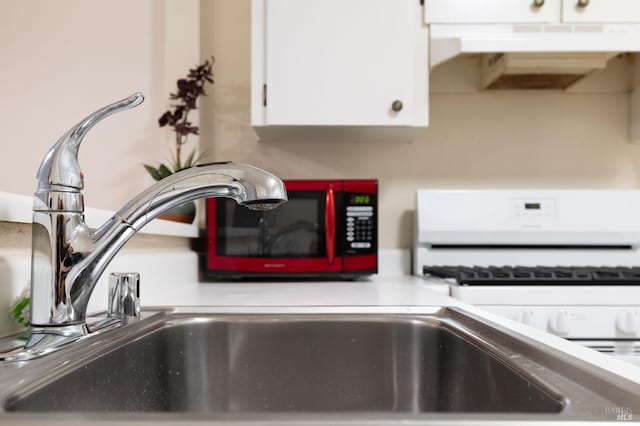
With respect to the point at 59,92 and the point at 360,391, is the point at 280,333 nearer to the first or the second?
the point at 360,391

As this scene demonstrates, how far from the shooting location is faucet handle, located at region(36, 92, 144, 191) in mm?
511

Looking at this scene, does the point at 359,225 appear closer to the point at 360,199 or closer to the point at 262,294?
the point at 360,199

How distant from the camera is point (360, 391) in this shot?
2.46ft

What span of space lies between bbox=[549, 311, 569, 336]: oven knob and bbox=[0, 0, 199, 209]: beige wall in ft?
4.23

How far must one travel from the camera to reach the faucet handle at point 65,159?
511mm

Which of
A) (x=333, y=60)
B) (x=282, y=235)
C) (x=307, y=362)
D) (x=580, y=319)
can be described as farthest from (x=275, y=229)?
(x=580, y=319)

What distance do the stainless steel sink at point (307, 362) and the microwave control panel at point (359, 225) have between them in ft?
1.99

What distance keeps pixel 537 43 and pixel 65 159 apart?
4.18 ft

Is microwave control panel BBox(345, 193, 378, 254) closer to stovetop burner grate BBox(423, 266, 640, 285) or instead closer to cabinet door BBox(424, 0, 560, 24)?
stovetop burner grate BBox(423, 266, 640, 285)

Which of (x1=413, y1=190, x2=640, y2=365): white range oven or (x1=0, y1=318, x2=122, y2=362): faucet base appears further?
(x1=413, y1=190, x2=640, y2=365): white range oven

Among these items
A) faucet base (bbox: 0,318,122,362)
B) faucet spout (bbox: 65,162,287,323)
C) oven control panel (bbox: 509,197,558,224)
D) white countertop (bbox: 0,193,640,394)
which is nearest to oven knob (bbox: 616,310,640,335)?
white countertop (bbox: 0,193,640,394)

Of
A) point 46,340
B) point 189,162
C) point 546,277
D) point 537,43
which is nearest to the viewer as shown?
point 46,340

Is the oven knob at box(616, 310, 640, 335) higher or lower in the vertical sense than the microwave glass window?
lower

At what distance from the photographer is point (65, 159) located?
0.52 meters
